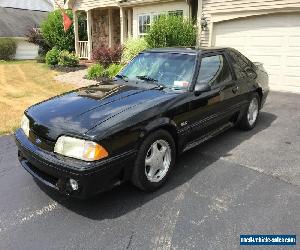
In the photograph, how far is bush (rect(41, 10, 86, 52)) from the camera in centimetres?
1871

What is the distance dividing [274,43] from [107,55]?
629cm

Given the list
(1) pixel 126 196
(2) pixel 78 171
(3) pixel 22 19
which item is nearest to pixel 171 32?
(1) pixel 126 196

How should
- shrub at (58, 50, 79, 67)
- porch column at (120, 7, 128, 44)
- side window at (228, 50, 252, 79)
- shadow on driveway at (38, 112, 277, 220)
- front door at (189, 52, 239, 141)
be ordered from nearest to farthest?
shadow on driveway at (38, 112, 277, 220) < front door at (189, 52, 239, 141) < side window at (228, 50, 252, 79) < porch column at (120, 7, 128, 44) < shrub at (58, 50, 79, 67)

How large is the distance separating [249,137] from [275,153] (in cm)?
76

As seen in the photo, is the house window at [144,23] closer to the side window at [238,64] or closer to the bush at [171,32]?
the bush at [171,32]

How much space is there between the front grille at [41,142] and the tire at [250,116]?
3693 mm

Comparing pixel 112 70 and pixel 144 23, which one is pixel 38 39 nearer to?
pixel 144 23

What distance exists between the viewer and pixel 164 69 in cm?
461

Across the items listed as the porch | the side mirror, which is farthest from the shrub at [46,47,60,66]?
the side mirror

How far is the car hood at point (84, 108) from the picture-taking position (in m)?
3.33

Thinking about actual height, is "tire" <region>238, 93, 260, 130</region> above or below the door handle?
below

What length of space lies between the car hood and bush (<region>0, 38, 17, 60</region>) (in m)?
20.9

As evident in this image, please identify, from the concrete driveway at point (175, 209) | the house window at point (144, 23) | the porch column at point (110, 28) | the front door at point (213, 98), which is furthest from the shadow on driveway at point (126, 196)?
the porch column at point (110, 28)

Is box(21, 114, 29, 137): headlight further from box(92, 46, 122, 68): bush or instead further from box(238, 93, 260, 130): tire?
box(92, 46, 122, 68): bush
